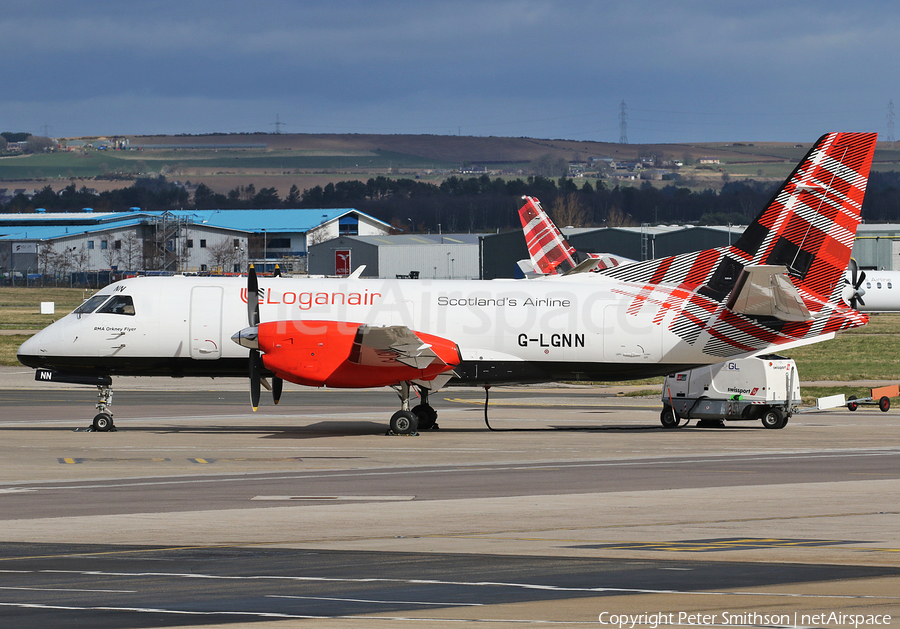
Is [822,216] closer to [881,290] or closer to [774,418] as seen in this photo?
[774,418]

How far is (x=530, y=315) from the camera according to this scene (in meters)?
28.9

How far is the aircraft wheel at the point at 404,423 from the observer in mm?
27969

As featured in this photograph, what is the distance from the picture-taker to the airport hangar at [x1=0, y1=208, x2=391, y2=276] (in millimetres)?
159625

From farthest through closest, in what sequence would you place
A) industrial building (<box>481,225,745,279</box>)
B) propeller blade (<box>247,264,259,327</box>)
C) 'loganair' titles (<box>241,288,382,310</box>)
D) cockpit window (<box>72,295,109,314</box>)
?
industrial building (<box>481,225,745,279</box>), cockpit window (<box>72,295,109,314</box>), 'loganair' titles (<box>241,288,382,310</box>), propeller blade (<box>247,264,259,327</box>)

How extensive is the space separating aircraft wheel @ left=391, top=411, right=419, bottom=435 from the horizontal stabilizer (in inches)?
358

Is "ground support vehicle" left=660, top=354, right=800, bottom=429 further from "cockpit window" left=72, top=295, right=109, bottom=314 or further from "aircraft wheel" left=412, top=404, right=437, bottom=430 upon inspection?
"cockpit window" left=72, top=295, right=109, bottom=314

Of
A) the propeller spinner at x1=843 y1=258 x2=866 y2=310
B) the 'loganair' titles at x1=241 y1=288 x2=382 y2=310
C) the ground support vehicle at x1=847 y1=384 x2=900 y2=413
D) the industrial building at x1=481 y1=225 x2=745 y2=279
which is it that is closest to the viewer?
the 'loganair' titles at x1=241 y1=288 x2=382 y2=310

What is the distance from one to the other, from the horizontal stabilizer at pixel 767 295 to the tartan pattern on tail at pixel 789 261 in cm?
44

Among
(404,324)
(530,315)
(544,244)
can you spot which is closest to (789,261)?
(530,315)

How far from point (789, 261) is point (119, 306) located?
1854 cm

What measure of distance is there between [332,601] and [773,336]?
2135 cm

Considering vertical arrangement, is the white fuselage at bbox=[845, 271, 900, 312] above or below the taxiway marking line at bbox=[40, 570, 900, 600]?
above

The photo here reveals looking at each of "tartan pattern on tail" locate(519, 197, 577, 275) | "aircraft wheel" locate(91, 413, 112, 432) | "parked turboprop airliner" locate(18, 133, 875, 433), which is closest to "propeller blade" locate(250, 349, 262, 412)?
"parked turboprop airliner" locate(18, 133, 875, 433)

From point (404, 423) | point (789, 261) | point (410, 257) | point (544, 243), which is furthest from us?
point (410, 257)
